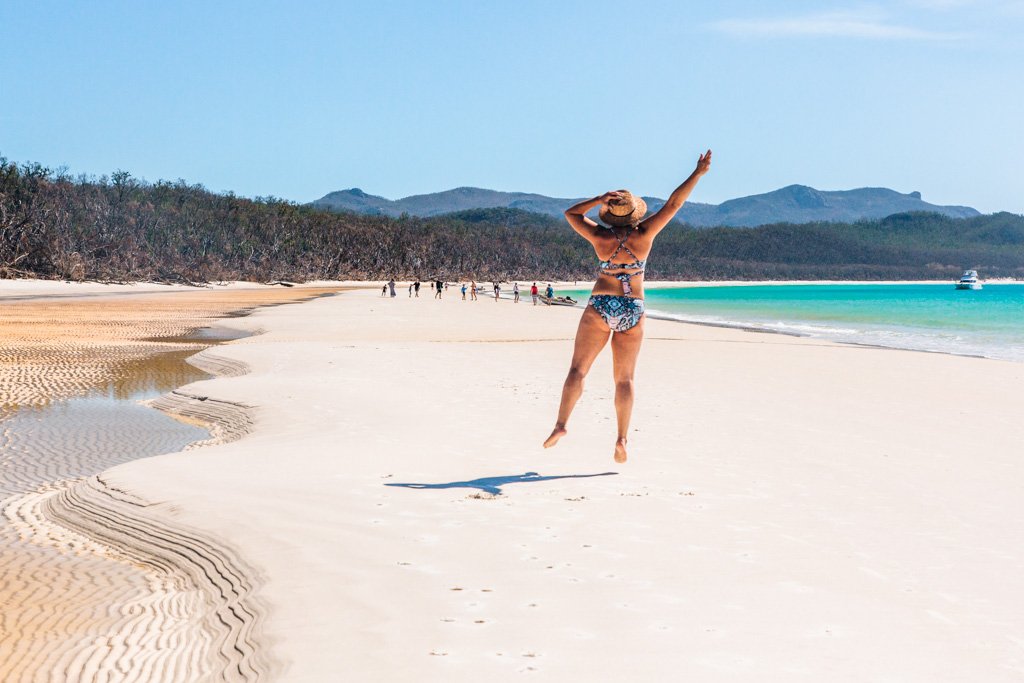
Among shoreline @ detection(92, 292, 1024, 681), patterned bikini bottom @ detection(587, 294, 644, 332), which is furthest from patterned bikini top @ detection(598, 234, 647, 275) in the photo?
shoreline @ detection(92, 292, 1024, 681)

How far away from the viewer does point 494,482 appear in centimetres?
756

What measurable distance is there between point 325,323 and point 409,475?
85.4 feet

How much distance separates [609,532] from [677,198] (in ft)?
7.97

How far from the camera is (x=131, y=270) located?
286ft

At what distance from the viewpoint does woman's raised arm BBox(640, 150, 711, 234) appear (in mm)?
6621

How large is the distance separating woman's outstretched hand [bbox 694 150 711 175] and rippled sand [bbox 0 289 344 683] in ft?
13.5

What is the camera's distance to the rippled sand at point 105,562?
4.57 metres

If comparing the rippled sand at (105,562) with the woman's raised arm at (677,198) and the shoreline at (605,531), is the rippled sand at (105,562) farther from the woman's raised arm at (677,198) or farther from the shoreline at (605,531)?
the woman's raised arm at (677,198)

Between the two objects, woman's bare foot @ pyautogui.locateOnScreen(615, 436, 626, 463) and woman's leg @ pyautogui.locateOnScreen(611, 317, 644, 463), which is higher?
woman's leg @ pyautogui.locateOnScreen(611, 317, 644, 463)

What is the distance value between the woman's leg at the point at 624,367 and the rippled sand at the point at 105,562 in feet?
10.3

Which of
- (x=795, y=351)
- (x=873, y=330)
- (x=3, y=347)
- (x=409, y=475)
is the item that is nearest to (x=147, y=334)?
(x=3, y=347)

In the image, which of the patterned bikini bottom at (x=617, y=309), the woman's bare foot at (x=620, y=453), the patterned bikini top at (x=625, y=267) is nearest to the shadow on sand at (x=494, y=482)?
the woman's bare foot at (x=620, y=453)

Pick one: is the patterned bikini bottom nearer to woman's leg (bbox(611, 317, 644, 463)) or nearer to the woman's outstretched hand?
woman's leg (bbox(611, 317, 644, 463))

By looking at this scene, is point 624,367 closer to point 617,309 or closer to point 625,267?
point 617,309
